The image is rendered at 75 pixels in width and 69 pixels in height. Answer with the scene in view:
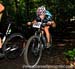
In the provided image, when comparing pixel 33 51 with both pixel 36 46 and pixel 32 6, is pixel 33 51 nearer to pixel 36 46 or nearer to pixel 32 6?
pixel 36 46

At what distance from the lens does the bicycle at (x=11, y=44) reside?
860 cm

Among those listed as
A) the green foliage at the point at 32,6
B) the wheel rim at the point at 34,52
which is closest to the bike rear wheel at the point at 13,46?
the wheel rim at the point at 34,52

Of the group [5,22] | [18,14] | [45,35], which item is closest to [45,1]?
[18,14]

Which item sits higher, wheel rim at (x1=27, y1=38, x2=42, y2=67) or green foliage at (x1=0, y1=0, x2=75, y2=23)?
green foliage at (x1=0, y1=0, x2=75, y2=23)

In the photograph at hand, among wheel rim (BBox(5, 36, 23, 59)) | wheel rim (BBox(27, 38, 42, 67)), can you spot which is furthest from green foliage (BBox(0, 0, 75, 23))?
wheel rim (BBox(27, 38, 42, 67))

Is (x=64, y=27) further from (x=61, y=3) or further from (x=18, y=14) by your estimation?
(x=18, y=14)

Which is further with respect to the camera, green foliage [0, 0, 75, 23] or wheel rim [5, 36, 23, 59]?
green foliage [0, 0, 75, 23]

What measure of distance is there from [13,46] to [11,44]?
9cm

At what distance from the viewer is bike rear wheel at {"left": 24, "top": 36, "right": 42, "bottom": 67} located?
850cm

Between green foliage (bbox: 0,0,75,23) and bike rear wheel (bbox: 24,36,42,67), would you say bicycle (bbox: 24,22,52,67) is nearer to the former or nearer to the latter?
bike rear wheel (bbox: 24,36,42,67)

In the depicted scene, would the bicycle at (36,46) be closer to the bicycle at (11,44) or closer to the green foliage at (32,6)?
the bicycle at (11,44)

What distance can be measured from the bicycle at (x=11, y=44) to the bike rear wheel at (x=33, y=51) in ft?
1.08

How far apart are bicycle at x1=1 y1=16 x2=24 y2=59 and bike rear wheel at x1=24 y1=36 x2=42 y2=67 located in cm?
33

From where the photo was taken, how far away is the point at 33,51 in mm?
8750
